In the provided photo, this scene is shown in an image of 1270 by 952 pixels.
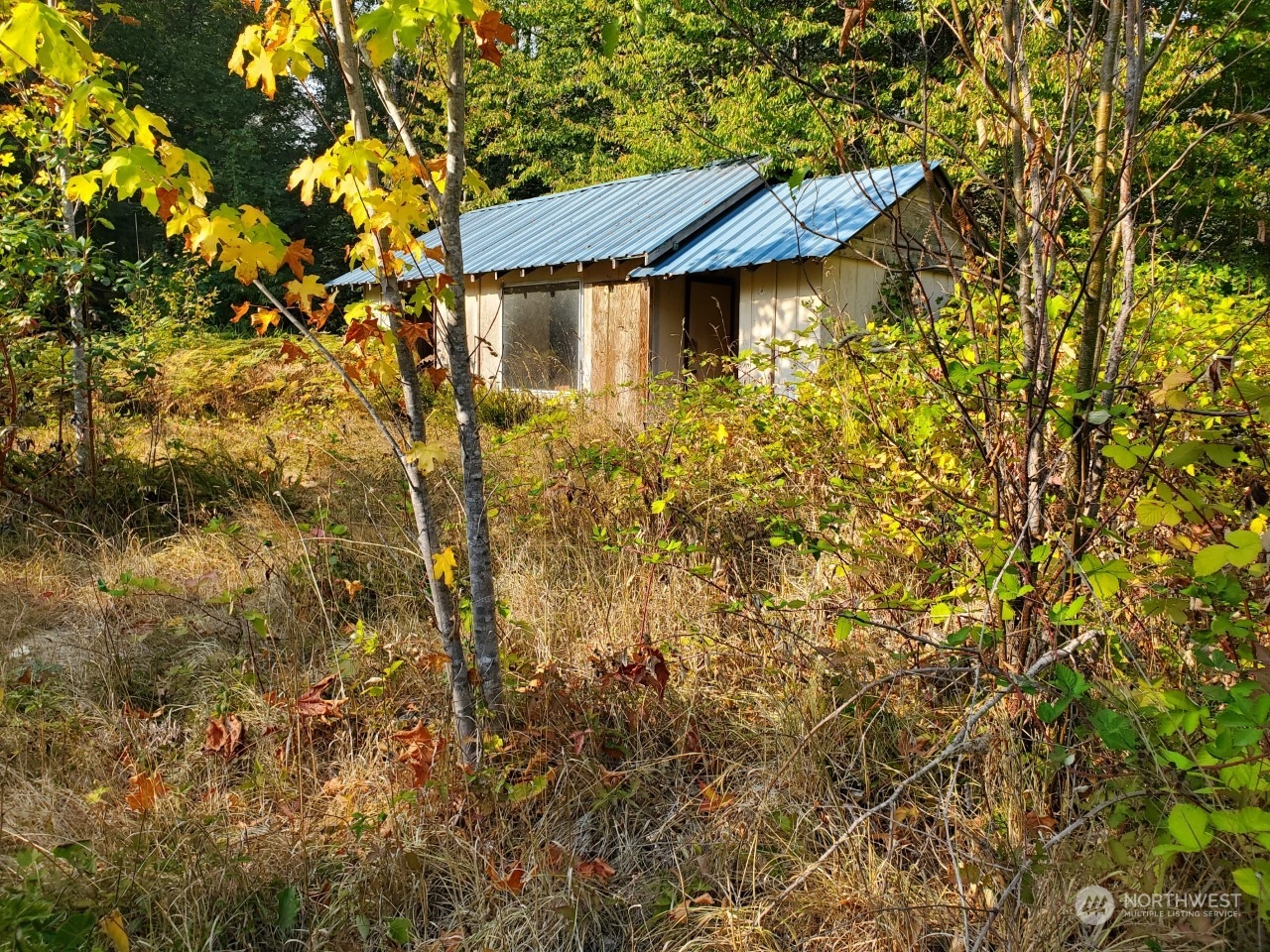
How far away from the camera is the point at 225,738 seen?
114 inches

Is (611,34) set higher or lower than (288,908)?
higher

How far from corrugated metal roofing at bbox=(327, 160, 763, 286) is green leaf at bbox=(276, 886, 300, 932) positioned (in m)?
8.55

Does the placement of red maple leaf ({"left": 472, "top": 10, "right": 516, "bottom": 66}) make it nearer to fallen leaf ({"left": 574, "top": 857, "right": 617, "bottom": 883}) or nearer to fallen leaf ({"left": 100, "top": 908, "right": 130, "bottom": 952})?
fallen leaf ({"left": 574, "top": 857, "right": 617, "bottom": 883})

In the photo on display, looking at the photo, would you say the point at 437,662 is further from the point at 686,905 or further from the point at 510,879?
the point at 686,905

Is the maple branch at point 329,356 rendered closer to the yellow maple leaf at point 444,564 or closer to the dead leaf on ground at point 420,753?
the yellow maple leaf at point 444,564

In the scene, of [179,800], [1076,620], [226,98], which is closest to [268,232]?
[179,800]

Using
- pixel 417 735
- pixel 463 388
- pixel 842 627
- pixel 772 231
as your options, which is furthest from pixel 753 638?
pixel 772 231

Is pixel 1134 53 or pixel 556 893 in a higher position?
pixel 1134 53

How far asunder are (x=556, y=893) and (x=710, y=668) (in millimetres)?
1122

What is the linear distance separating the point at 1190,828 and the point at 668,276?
28.9 ft

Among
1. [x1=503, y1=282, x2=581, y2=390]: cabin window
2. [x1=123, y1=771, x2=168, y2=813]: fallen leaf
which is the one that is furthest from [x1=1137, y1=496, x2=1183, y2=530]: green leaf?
[x1=503, y1=282, x2=581, y2=390]: cabin window

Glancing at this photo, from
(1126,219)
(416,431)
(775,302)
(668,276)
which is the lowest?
(416,431)

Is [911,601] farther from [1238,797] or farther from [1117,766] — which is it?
[1238,797]

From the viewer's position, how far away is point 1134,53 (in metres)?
2.03
